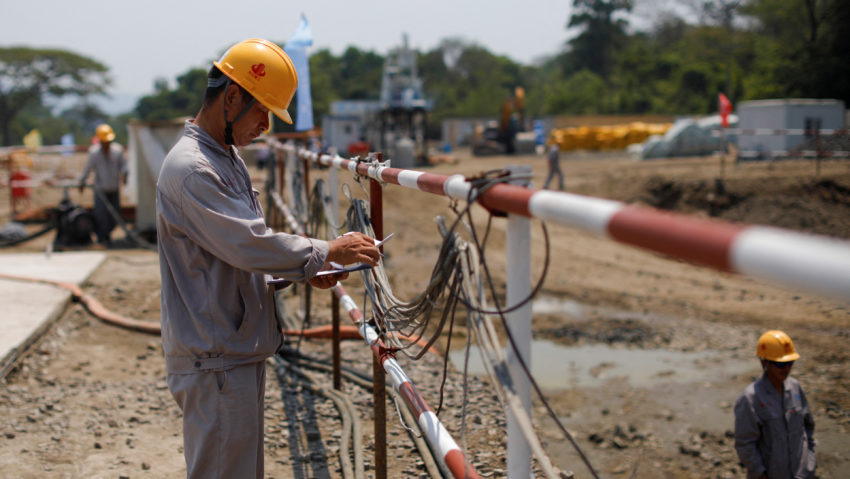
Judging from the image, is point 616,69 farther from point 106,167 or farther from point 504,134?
point 106,167

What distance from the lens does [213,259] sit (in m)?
2.13

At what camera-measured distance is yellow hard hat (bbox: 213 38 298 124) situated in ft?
7.05

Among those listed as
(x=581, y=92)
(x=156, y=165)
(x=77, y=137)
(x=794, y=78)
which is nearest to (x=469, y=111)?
(x=581, y=92)

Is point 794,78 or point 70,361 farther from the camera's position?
point 794,78

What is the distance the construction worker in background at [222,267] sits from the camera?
2049mm

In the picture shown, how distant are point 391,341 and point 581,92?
5861cm

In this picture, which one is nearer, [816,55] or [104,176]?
[104,176]

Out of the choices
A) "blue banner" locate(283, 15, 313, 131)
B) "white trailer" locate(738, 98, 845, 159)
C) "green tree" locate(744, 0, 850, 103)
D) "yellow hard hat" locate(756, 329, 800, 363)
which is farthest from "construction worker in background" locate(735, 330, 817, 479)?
"green tree" locate(744, 0, 850, 103)

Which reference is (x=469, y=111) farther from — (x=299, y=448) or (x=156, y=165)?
(x=299, y=448)

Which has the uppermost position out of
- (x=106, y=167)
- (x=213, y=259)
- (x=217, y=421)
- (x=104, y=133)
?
(x=104, y=133)

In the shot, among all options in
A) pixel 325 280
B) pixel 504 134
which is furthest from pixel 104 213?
pixel 504 134

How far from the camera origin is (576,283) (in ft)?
34.2

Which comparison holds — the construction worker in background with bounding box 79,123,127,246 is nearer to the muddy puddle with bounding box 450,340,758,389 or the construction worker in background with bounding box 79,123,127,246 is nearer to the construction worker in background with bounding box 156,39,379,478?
the muddy puddle with bounding box 450,340,758,389

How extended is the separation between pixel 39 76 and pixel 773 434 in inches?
2415
